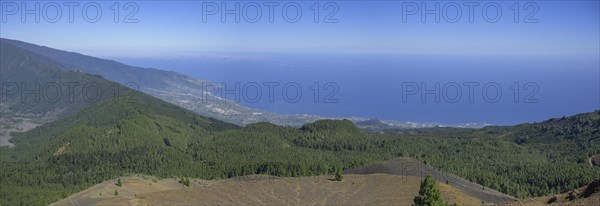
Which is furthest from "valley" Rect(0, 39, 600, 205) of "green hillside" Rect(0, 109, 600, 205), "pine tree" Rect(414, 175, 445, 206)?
"pine tree" Rect(414, 175, 445, 206)

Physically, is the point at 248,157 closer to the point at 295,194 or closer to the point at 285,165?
the point at 285,165

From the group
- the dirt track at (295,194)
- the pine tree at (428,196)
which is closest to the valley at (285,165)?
the dirt track at (295,194)

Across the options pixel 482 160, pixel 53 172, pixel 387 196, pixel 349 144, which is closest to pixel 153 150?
pixel 53 172

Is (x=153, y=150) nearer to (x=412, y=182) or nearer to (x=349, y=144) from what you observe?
(x=349, y=144)

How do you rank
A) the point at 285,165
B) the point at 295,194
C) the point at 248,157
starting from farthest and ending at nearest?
the point at 248,157
the point at 285,165
the point at 295,194

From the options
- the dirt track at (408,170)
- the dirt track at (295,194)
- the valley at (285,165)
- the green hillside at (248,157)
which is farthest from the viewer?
the green hillside at (248,157)

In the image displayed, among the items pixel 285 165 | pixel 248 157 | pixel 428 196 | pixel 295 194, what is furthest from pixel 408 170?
pixel 248 157

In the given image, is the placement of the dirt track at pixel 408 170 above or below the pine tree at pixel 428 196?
below

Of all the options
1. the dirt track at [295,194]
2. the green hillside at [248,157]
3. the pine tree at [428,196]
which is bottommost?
the green hillside at [248,157]

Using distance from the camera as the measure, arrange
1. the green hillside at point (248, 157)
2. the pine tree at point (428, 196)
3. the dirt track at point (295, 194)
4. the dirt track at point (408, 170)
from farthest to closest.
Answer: the green hillside at point (248, 157) < the dirt track at point (408, 170) < the dirt track at point (295, 194) < the pine tree at point (428, 196)

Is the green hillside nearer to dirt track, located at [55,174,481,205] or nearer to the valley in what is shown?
the valley

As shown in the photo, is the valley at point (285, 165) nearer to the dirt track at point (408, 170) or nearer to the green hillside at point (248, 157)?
the dirt track at point (408, 170)

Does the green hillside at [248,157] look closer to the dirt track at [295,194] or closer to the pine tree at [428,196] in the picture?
the dirt track at [295,194]

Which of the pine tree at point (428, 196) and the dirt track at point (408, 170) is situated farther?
the dirt track at point (408, 170)
